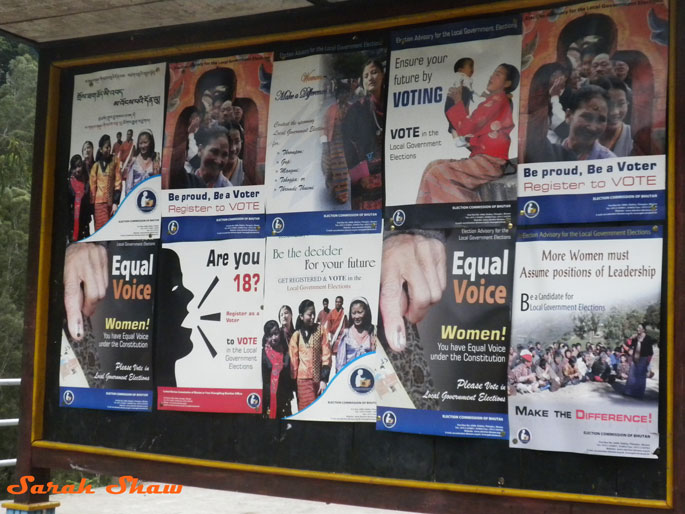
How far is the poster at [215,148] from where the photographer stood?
6148 mm

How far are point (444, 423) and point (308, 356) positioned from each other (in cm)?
92

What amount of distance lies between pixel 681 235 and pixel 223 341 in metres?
2.76

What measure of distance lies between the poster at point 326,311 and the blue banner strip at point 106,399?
3.25 feet

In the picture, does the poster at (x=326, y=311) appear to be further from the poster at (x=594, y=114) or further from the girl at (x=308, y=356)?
the poster at (x=594, y=114)

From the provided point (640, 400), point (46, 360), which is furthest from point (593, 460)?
point (46, 360)

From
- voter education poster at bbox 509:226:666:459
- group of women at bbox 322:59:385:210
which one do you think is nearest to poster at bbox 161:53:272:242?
group of women at bbox 322:59:385:210

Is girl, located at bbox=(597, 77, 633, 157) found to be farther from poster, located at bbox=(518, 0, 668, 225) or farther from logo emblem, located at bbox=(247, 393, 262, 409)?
logo emblem, located at bbox=(247, 393, 262, 409)

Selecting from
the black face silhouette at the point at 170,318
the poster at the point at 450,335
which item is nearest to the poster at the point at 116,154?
the black face silhouette at the point at 170,318

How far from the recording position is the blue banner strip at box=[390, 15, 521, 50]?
541cm

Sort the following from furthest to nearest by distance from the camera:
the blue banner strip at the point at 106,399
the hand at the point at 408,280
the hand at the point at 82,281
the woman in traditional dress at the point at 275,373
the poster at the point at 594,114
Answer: the hand at the point at 82,281 → the blue banner strip at the point at 106,399 → the woman in traditional dress at the point at 275,373 → the hand at the point at 408,280 → the poster at the point at 594,114

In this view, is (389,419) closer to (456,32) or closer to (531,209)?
(531,209)

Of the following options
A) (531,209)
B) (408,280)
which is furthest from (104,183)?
(531,209)

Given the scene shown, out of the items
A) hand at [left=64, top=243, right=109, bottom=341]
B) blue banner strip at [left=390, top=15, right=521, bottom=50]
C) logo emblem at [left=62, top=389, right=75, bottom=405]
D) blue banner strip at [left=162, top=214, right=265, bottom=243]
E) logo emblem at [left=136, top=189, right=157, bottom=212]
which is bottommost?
logo emblem at [left=62, top=389, right=75, bottom=405]

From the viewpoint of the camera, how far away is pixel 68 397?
22.1 ft
